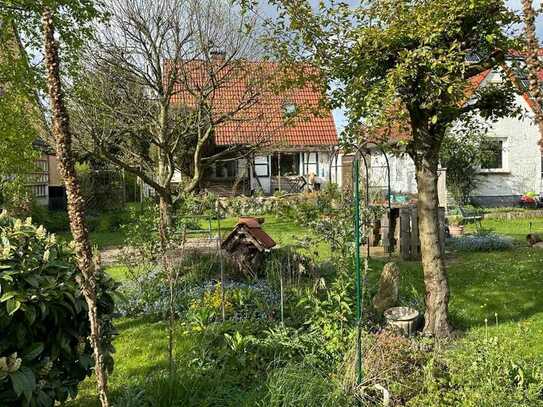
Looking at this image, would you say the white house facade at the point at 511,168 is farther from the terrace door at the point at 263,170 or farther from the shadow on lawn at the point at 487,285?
the shadow on lawn at the point at 487,285

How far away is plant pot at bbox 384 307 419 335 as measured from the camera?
4488 mm

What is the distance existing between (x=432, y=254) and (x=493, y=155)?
15299 millimetres

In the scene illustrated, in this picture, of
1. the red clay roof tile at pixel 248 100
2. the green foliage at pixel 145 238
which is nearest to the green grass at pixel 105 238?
the red clay roof tile at pixel 248 100

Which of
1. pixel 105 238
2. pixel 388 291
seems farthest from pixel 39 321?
pixel 105 238

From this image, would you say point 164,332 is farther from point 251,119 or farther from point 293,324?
point 251,119

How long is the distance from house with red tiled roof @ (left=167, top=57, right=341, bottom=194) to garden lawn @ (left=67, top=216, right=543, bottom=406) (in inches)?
105

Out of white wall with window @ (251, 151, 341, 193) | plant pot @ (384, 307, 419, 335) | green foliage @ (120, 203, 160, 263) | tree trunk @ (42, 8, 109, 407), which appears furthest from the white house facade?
tree trunk @ (42, 8, 109, 407)

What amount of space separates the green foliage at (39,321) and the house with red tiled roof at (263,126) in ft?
10.2

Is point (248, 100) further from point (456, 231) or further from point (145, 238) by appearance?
point (145, 238)

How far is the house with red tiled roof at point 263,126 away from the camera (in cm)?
934

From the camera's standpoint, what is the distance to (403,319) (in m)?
4.54

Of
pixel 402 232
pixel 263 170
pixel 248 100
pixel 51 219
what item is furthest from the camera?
pixel 263 170

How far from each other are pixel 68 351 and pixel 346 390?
177 cm

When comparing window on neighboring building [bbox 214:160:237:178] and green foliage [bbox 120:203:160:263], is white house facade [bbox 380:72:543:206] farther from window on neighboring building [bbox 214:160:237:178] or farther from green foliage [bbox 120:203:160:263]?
green foliage [bbox 120:203:160:263]
